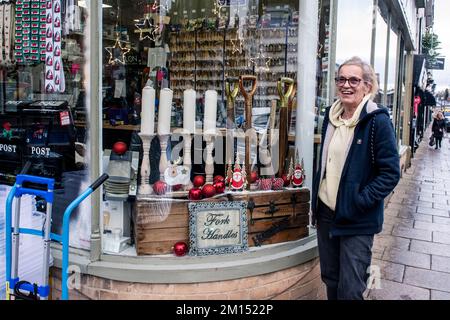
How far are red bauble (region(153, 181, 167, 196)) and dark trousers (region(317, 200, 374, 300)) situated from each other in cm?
111

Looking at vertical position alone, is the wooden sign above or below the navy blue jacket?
below

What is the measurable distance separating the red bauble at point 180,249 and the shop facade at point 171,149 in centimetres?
3

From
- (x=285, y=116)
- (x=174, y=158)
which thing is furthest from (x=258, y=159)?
(x=174, y=158)

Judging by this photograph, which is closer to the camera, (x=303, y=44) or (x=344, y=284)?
(x=344, y=284)

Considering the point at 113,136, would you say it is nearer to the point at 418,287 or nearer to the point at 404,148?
the point at 418,287

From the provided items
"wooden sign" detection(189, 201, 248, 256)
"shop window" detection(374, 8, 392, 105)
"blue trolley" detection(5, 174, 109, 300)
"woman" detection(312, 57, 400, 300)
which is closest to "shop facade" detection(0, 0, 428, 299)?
"wooden sign" detection(189, 201, 248, 256)

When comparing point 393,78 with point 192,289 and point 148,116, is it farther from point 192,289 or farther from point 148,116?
point 192,289

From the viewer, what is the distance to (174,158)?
11.7 ft

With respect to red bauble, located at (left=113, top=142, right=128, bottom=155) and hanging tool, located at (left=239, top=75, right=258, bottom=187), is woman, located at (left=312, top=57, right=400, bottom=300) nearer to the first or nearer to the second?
hanging tool, located at (left=239, top=75, right=258, bottom=187)

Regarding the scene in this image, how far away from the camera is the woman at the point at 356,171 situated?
105 inches

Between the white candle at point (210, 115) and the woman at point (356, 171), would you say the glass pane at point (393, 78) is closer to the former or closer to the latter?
the white candle at point (210, 115)

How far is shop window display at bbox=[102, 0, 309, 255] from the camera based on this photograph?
3.34 meters

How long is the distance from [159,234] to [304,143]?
157cm

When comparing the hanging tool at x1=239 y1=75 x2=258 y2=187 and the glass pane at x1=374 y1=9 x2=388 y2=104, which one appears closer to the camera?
the hanging tool at x1=239 y1=75 x2=258 y2=187
